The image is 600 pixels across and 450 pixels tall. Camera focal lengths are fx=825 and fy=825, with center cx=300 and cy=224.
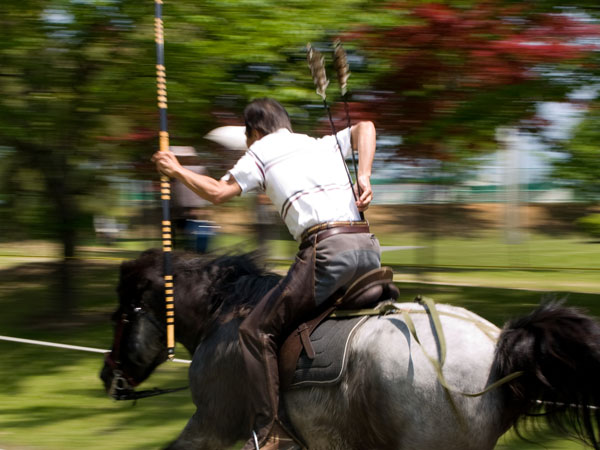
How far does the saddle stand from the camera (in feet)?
13.6

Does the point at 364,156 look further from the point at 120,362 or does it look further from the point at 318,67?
the point at 120,362

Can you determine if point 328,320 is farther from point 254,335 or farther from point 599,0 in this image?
point 599,0

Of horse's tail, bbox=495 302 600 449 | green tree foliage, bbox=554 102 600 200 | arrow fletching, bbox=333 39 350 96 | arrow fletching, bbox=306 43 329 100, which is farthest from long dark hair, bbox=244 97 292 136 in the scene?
green tree foliage, bbox=554 102 600 200

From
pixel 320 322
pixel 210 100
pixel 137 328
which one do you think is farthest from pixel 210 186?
→ pixel 210 100

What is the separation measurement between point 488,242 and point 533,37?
11858 mm

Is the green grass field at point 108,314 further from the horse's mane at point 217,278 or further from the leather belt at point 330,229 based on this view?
the leather belt at point 330,229

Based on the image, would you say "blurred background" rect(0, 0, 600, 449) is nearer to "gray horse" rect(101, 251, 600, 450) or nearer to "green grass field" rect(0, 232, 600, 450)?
A: "green grass field" rect(0, 232, 600, 450)

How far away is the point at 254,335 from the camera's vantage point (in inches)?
167

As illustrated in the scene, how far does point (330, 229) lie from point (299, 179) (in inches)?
11.9

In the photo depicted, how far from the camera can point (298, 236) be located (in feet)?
14.5

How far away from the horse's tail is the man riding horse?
961mm

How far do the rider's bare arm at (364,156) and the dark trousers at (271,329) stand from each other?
0.38m

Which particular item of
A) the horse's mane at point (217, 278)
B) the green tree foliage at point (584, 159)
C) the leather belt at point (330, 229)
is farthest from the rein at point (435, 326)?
the green tree foliage at point (584, 159)

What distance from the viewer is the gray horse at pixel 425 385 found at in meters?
3.55
